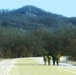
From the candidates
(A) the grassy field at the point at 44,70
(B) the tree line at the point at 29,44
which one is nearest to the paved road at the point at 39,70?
(A) the grassy field at the point at 44,70

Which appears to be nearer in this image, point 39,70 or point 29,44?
point 39,70

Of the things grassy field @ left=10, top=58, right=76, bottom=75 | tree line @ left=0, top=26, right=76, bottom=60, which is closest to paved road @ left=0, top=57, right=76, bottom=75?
grassy field @ left=10, top=58, right=76, bottom=75

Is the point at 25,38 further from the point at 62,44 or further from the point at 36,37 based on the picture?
the point at 62,44

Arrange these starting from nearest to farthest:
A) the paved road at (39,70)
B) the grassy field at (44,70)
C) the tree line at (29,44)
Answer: the grassy field at (44,70) → the paved road at (39,70) → the tree line at (29,44)

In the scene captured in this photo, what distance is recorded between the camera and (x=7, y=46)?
431 feet

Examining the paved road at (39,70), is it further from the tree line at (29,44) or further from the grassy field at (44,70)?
the tree line at (29,44)

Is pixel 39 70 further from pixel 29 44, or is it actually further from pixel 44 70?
pixel 29 44

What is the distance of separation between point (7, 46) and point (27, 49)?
27.1 feet

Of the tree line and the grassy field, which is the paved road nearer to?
the grassy field

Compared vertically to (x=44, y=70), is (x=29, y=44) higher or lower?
lower

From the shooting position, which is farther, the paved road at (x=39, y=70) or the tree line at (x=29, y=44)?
the tree line at (x=29, y=44)

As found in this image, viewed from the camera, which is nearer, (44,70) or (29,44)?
(44,70)

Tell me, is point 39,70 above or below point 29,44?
above

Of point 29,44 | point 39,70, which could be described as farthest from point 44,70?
point 29,44
